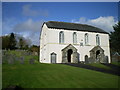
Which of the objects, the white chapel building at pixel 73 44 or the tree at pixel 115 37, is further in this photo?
the tree at pixel 115 37

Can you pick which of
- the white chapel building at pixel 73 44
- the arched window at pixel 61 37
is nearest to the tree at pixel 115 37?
the white chapel building at pixel 73 44

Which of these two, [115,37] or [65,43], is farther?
[115,37]

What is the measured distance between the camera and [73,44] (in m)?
28.8

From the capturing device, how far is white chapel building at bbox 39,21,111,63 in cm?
2686

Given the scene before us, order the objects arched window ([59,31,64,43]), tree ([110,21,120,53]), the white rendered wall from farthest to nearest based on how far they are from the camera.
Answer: tree ([110,21,120,53]), arched window ([59,31,64,43]), the white rendered wall

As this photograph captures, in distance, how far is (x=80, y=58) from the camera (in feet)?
95.8

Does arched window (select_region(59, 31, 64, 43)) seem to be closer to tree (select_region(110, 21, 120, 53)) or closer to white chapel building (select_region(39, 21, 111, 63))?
white chapel building (select_region(39, 21, 111, 63))

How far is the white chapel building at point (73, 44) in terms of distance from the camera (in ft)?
88.1

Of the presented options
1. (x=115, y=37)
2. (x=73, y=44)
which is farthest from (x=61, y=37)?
(x=115, y=37)

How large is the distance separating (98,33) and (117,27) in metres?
17.2

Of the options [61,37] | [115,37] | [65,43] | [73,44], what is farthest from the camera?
[115,37]

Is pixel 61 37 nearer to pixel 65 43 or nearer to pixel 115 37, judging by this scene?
pixel 65 43

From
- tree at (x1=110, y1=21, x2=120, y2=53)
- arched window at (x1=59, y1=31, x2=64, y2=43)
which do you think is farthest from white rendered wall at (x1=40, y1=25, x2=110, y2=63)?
tree at (x1=110, y1=21, x2=120, y2=53)

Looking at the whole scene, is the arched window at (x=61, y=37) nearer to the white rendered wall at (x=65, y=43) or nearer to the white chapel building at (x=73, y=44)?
the white chapel building at (x=73, y=44)
